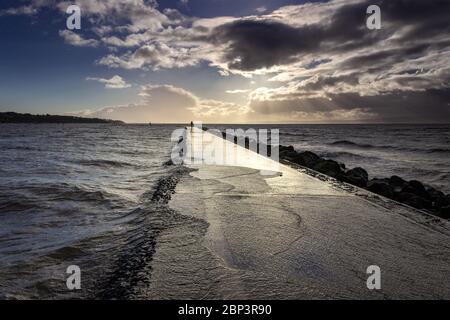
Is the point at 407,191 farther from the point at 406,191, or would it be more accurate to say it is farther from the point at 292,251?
the point at 292,251

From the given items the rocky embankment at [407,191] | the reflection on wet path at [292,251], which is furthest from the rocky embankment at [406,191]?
the reflection on wet path at [292,251]

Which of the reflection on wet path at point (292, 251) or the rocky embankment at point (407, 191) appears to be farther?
the rocky embankment at point (407, 191)

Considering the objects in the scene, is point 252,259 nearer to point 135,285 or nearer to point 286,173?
point 135,285

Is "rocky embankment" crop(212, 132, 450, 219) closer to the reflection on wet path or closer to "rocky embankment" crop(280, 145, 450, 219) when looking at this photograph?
"rocky embankment" crop(280, 145, 450, 219)

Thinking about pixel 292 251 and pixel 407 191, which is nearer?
pixel 292 251

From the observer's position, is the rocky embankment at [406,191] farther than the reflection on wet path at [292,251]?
Yes

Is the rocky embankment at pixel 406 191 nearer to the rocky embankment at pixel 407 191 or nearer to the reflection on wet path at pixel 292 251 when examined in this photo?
the rocky embankment at pixel 407 191

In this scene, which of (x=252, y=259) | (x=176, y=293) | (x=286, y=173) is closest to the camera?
(x=176, y=293)

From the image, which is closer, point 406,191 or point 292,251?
point 292,251

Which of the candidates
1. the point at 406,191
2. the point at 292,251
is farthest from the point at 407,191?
the point at 292,251
